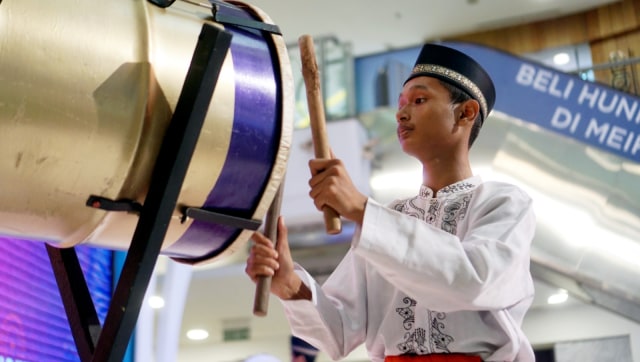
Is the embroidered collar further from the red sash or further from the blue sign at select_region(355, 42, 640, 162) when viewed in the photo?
the blue sign at select_region(355, 42, 640, 162)

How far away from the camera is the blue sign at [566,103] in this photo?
5.32 meters

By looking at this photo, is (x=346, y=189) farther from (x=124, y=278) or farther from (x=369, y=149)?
(x=369, y=149)

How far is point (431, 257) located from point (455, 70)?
0.60 m

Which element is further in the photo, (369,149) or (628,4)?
(628,4)

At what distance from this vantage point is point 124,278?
105cm

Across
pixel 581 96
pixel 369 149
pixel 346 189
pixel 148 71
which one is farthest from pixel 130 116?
pixel 369 149

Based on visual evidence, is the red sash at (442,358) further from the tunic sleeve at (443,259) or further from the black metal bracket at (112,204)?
the black metal bracket at (112,204)

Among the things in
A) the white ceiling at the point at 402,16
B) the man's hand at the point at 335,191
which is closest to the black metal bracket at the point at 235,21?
the man's hand at the point at 335,191

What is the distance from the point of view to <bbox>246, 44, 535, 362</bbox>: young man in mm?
1302

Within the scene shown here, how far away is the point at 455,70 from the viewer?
1765mm

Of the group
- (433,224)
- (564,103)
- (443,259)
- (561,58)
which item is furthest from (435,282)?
(561,58)

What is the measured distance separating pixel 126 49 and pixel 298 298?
73 centimetres

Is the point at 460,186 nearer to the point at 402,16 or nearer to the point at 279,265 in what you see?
the point at 279,265

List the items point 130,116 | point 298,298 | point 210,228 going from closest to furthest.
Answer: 1. point 130,116
2. point 210,228
3. point 298,298
